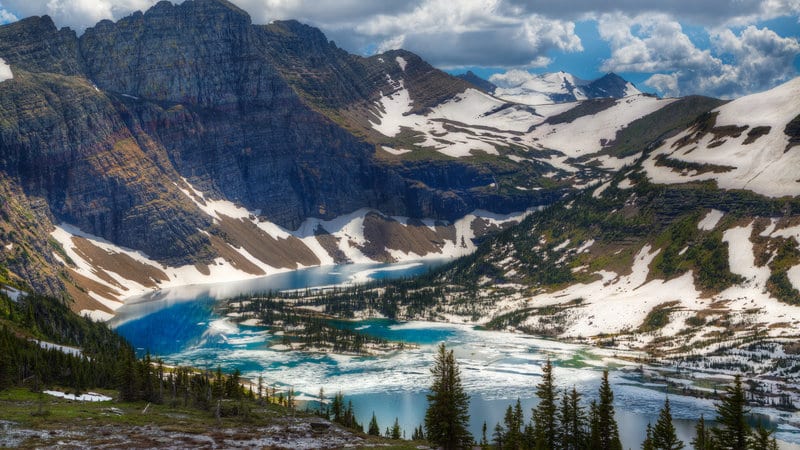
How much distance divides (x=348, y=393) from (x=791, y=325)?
101783 millimetres

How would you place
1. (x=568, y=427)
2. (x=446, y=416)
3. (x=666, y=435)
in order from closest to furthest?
(x=446, y=416) → (x=666, y=435) → (x=568, y=427)

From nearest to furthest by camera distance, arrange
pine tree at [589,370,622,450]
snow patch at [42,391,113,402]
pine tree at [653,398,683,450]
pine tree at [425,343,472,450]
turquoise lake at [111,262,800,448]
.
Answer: pine tree at [425,343,472,450] → pine tree at [653,398,683,450] → pine tree at [589,370,622,450] → snow patch at [42,391,113,402] → turquoise lake at [111,262,800,448]

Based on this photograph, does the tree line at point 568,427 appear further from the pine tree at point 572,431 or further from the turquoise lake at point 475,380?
the turquoise lake at point 475,380

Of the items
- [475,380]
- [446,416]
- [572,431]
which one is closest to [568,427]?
[572,431]

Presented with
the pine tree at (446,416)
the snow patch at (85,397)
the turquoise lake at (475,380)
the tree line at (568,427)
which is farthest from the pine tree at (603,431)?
the snow patch at (85,397)

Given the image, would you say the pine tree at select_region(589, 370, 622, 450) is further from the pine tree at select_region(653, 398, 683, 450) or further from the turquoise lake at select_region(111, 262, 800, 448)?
the turquoise lake at select_region(111, 262, 800, 448)

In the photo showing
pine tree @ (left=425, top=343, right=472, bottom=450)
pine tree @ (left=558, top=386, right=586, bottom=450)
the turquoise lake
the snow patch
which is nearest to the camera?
pine tree @ (left=425, top=343, right=472, bottom=450)

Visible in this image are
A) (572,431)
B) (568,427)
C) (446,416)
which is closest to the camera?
(446,416)

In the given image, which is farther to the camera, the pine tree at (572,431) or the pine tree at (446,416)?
the pine tree at (572,431)

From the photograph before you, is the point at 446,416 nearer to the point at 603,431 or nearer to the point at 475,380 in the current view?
the point at 603,431

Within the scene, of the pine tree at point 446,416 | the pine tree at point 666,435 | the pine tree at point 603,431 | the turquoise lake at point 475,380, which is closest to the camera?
the pine tree at point 446,416

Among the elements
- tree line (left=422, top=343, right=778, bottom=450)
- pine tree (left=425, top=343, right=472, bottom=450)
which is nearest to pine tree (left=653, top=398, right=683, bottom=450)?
tree line (left=422, top=343, right=778, bottom=450)

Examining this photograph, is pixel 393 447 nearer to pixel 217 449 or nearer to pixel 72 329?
pixel 217 449

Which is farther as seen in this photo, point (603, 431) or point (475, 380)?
point (475, 380)
